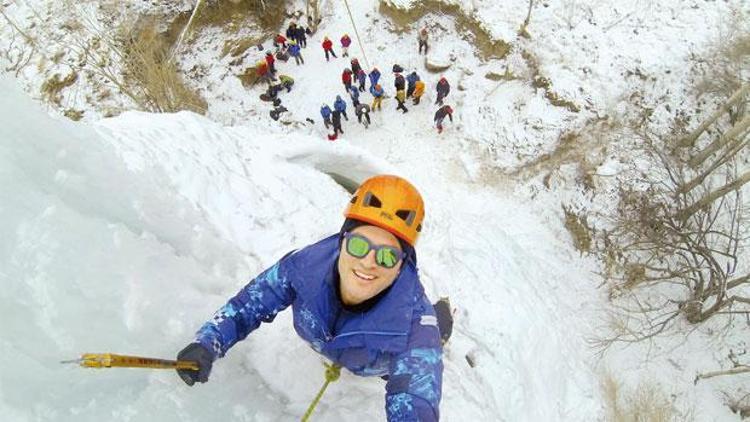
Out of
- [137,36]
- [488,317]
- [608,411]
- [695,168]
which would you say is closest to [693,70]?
[695,168]

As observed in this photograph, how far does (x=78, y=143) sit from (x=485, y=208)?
1166 cm

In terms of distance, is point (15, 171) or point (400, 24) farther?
point (400, 24)

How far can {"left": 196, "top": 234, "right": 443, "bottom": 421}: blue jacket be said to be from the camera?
3188 millimetres

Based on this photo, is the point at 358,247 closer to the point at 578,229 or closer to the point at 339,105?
the point at 339,105

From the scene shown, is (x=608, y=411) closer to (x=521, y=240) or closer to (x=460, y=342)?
(x=460, y=342)

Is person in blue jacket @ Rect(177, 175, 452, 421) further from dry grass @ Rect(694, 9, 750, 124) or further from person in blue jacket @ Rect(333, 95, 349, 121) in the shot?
dry grass @ Rect(694, 9, 750, 124)

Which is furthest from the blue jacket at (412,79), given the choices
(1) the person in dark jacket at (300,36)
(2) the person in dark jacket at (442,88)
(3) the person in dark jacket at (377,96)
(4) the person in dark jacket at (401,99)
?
(1) the person in dark jacket at (300,36)

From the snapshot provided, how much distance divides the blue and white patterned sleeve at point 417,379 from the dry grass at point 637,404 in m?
7.15

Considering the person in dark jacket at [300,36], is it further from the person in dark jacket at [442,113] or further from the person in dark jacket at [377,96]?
the person in dark jacket at [442,113]

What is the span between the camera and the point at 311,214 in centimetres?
704

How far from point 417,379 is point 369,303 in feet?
1.99

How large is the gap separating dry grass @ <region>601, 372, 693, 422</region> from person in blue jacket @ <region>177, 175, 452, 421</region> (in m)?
7.24

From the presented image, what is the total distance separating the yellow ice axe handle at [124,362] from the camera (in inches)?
96.9

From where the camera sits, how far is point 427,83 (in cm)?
1780
